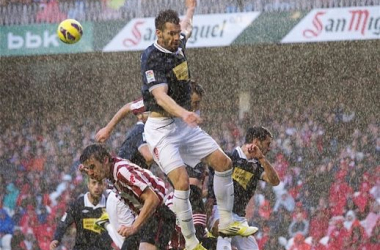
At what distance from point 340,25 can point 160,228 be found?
363 inches

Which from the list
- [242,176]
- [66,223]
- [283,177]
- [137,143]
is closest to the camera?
[242,176]

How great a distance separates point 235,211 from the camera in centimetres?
1011

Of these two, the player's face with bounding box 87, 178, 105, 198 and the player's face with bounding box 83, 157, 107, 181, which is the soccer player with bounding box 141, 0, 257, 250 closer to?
the player's face with bounding box 83, 157, 107, 181

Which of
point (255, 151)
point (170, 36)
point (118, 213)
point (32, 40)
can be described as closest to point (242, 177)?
point (255, 151)

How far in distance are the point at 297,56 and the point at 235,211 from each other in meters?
9.79

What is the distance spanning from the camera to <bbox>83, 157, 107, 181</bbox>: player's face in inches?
324

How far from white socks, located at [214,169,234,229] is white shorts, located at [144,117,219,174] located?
236 mm

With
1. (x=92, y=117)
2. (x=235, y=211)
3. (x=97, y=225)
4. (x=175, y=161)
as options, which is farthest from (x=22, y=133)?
(x=175, y=161)

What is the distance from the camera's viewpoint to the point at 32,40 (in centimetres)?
1898

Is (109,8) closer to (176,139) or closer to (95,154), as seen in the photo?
(176,139)

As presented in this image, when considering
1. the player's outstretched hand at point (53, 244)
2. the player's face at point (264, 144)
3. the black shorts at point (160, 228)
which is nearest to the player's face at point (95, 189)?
the player's outstretched hand at point (53, 244)

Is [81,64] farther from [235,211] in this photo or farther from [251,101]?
[235,211]

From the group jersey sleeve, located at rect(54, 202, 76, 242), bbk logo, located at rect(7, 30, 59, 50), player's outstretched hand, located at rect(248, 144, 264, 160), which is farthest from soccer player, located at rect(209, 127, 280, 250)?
bbk logo, located at rect(7, 30, 59, 50)

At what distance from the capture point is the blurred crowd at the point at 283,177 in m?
15.1
